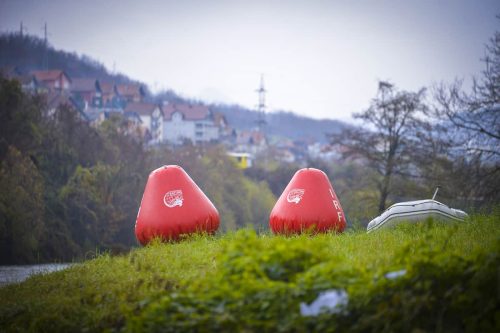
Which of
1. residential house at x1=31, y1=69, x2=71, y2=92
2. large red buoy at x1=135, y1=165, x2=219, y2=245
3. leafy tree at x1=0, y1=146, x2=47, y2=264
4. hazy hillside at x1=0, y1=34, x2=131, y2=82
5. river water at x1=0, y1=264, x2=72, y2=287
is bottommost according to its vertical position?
leafy tree at x1=0, y1=146, x2=47, y2=264

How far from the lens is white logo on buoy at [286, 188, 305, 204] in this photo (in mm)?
11406

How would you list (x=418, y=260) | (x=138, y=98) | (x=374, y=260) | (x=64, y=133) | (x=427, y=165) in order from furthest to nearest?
1. (x=138, y=98)
2. (x=64, y=133)
3. (x=427, y=165)
4. (x=374, y=260)
5. (x=418, y=260)

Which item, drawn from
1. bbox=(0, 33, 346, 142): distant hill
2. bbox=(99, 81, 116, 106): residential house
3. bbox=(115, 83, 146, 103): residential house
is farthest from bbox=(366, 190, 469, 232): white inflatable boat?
bbox=(115, 83, 146, 103): residential house

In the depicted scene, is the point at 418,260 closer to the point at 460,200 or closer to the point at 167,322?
the point at 167,322

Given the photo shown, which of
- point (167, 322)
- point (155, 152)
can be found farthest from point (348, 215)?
point (155, 152)

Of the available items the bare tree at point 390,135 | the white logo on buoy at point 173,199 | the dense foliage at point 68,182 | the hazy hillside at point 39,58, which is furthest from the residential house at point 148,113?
the white logo on buoy at point 173,199

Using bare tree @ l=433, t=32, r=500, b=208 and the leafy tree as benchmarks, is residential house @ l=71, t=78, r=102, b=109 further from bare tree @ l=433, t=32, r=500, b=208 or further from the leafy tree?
bare tree @ l=433, t=32, r=500, b=208

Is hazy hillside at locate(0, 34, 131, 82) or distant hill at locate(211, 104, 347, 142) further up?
hazy hillside at locate(0, 34, 131, 82)

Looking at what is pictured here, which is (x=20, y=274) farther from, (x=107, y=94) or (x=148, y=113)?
(x=107, y=94)

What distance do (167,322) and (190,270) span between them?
212 centimetres

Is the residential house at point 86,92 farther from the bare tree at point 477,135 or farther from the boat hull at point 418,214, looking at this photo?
the boat hull at point 418,214

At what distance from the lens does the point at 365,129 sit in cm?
3616

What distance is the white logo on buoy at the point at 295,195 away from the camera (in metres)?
11.4

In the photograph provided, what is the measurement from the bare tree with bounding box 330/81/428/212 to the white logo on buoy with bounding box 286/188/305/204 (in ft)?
71.3
